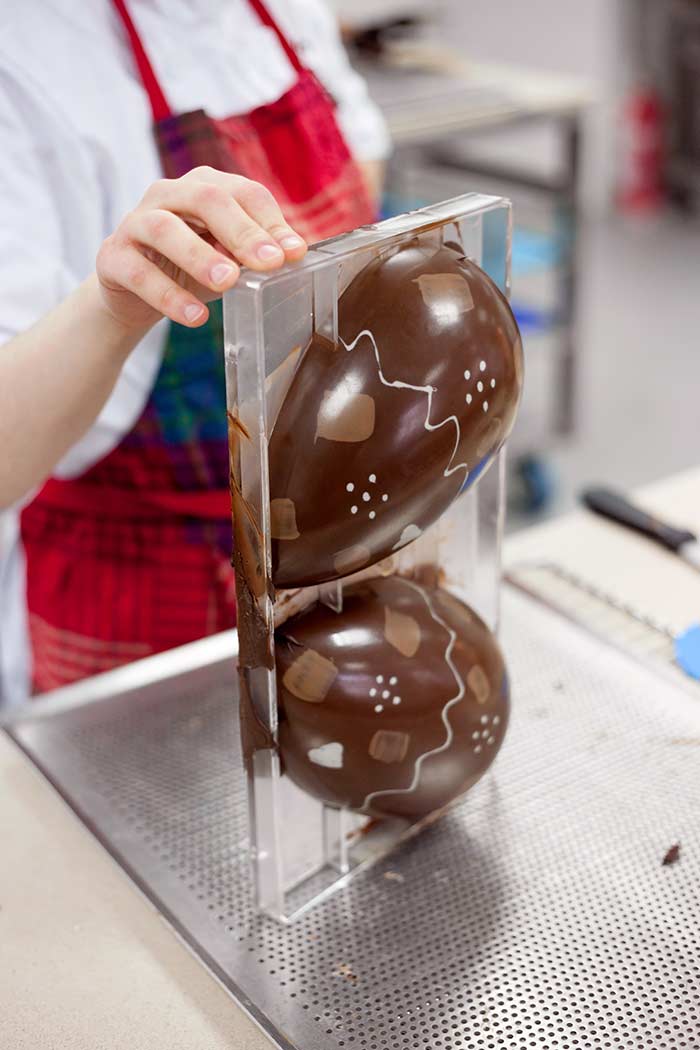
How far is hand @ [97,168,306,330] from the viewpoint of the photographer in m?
0.65

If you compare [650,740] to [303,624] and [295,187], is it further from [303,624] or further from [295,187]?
[295,187]

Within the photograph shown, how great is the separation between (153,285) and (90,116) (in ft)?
1.17

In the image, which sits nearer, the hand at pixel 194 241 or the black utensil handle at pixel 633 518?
the hand at pixel 194 241

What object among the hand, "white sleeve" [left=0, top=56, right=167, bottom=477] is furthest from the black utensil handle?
the hand

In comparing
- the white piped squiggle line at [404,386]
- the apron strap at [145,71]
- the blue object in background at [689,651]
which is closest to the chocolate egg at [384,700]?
the white piped squiggle line at [404,386]

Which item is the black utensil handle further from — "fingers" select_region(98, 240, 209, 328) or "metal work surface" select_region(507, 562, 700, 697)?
"fingers" select_region(98, 240, 209, 328)

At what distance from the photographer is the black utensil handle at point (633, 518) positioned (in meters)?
1.15

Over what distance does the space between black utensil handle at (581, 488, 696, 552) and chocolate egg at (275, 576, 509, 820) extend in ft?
1.40

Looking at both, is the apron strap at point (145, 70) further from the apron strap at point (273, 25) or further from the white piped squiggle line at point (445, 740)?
the white piped squiggle line at point (445, 740)

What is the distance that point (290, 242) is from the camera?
0.65m

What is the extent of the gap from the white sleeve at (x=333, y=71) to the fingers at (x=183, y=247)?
0.65 meters

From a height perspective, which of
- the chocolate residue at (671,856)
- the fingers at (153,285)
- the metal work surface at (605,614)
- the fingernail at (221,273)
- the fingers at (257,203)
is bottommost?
the metal work surface at (605,614)

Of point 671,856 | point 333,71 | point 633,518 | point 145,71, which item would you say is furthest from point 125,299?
point 333,71

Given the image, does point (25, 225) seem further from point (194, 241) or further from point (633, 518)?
point (633, 518)
